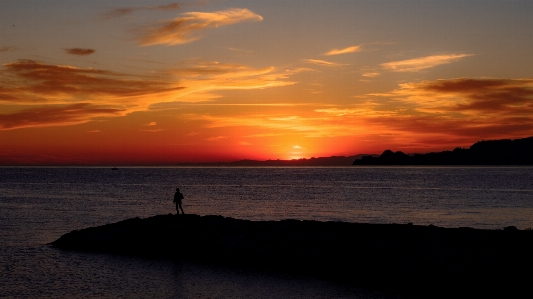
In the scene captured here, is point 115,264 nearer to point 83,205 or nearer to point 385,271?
point 385,271

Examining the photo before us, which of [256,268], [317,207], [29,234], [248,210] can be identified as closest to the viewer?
[256,268]

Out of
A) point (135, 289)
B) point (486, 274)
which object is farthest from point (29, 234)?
point (486, 274)

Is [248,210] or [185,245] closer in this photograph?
[185,245]

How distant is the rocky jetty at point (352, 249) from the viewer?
68.8 feet

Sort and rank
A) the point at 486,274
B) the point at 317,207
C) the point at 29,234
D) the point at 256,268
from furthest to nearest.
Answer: the point at 317,207 → the point at 29,234 → the point at 256,268 → the point at 486,274

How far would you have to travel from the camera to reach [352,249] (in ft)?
84.2

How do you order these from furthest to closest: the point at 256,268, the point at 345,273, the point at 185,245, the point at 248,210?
the point at 248,210 → the point at 185,245 → the point at 256,268 → the point at 345,273

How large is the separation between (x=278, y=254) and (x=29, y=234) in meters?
19.7

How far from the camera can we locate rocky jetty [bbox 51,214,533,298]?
2098cm

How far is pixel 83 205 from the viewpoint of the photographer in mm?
61312

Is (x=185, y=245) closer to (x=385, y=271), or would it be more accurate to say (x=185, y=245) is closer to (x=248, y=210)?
(x=385, y=271)

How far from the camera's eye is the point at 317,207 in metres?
58.5

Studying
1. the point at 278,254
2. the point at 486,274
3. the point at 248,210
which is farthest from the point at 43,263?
the point at 248,210

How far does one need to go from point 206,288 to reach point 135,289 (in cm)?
294
